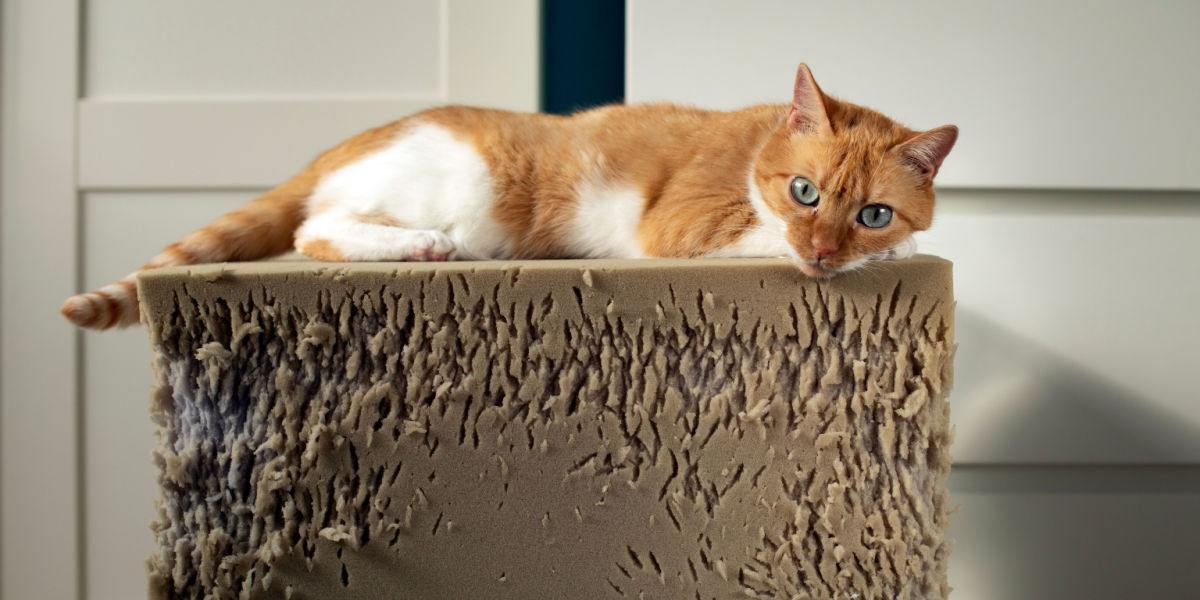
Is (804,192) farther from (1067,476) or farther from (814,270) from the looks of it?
(1067,476)

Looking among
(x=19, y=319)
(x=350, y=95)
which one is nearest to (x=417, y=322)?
(x=350, y=95)

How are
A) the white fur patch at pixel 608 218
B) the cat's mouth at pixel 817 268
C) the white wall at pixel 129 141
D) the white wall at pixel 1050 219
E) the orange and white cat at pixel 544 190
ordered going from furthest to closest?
the white wall at pixel 129 141 < the white wall at pixel 1050 219 < the white fur patch at pixel 608 218 < the orange and white cat at pixel 544 190 < the cat's mouth at pixel 817 268

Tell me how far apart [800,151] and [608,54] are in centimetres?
81

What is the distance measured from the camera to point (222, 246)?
0.91 meters

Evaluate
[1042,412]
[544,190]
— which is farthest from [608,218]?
[1042,412]

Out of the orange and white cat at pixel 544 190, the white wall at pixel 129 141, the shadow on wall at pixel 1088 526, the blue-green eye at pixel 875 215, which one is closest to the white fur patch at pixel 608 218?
the orange and white cat at pixel 544 190

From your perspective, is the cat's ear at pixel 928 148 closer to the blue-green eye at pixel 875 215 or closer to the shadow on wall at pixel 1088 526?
the blue-green eye at pixel 875 215

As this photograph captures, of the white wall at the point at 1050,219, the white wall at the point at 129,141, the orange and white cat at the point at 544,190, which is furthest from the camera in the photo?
the white wall at the point at 129,141

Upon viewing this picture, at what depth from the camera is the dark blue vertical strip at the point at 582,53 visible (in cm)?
151

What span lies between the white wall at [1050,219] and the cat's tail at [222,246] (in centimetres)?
55

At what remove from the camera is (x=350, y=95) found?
1.46 m

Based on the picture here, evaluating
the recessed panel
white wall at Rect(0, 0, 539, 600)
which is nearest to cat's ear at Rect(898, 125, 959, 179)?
white wall at Rect(0, 0, 539, 600)

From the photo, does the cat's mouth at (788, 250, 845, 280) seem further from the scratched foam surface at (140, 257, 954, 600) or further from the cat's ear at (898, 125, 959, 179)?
the cat's ear at (898, 125, 959, 179)

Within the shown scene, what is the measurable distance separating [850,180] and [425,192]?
48cm
